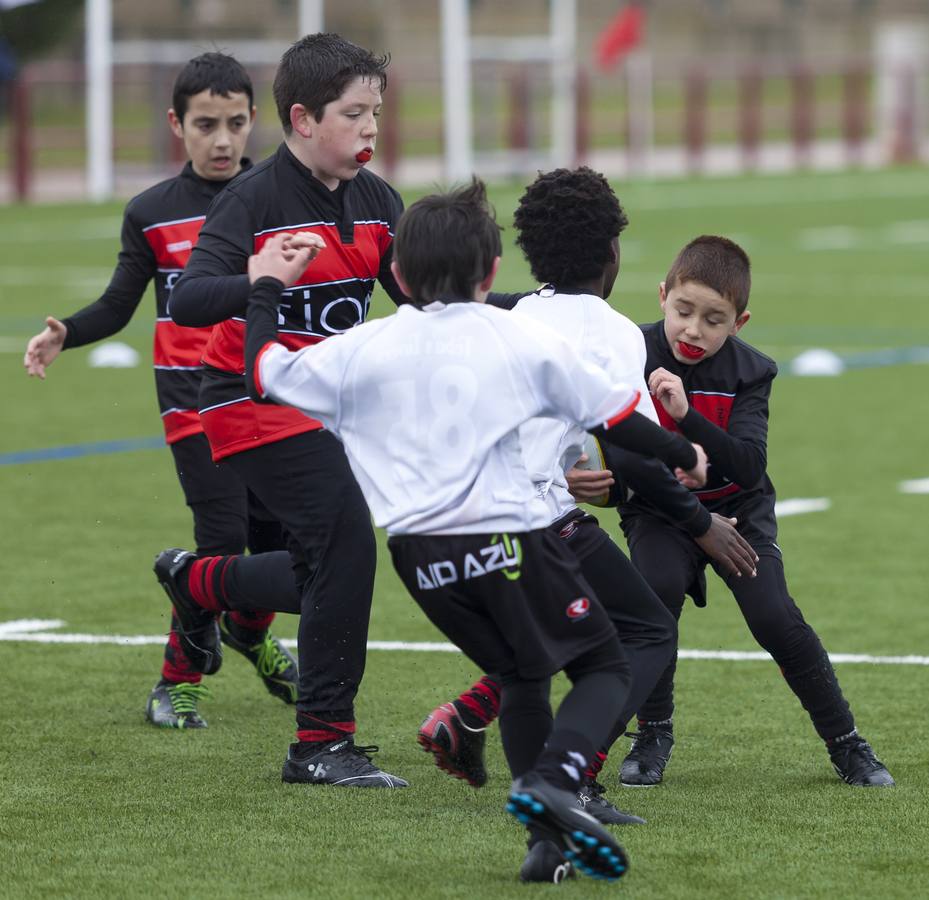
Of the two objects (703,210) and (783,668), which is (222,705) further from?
(703,210)

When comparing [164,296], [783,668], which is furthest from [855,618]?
[164,296]

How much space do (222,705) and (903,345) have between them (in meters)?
10.8

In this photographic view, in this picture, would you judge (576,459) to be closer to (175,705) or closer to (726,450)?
(726,450)

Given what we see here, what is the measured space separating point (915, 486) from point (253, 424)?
219 inches

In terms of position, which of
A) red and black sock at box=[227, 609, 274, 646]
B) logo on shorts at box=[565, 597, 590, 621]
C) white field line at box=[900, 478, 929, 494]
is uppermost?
logo on shorts at box=[565, 597, 590, 621]

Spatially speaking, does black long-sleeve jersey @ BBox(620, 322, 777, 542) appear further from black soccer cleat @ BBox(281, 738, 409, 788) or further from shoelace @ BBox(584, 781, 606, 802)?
black soccer cleat @ BBox(281, 738, 409, 788)

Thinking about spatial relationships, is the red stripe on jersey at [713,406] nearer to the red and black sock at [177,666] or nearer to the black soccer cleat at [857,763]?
the black soccer cleat at [857,763]

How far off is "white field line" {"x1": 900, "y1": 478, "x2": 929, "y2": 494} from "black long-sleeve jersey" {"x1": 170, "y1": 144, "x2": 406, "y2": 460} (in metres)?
5.13

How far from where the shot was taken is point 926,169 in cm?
4628

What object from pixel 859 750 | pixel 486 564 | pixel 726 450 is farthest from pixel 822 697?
pixel 486 564

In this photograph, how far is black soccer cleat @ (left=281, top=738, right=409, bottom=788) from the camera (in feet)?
18.3

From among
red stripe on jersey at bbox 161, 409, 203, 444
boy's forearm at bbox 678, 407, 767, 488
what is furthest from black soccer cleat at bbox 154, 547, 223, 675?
boy's forearm at bbox 678, 407, 767, 488

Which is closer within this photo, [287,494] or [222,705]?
[287,494]

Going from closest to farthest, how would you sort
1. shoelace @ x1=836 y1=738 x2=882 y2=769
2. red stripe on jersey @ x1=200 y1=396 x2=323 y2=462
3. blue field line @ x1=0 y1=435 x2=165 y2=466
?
shoelace @ x1=836 y1=738 x2=882 y2=769
red stripe on jersey @ x1=200 y1=396 x2=323 y2=462
blue field line @ x1=0 y1=435 x2=165 y2=466
